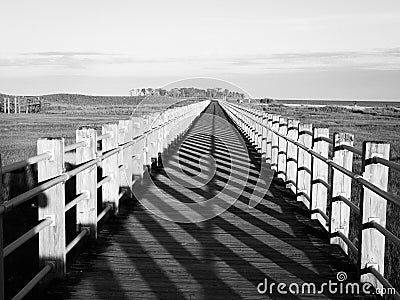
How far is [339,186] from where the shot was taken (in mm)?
6820

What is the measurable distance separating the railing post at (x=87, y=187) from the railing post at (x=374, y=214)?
2693mm

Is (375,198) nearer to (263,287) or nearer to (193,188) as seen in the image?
(263,287)

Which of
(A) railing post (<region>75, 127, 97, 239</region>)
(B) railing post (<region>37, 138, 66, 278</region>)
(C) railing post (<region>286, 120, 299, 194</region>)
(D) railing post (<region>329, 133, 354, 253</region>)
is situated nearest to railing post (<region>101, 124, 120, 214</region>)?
(A) railing post (<region>75, 127, 97, 239</region>)

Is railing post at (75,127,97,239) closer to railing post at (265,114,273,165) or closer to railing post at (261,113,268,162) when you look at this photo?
railing post at (265,114,273,165)

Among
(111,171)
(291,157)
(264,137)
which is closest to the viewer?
(111,171)

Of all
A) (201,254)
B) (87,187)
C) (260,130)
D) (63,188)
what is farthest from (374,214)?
(260,130)

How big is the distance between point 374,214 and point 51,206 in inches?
105

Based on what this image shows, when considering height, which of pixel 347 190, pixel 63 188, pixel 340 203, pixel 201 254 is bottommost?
pixel 201 254

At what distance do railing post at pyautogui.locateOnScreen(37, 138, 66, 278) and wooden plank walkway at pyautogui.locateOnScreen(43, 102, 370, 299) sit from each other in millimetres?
279

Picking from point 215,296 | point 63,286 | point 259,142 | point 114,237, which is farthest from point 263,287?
point 259,142

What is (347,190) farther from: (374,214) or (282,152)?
(282,152)

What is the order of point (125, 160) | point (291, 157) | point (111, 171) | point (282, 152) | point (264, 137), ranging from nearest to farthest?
point (111, 171)
point (125, 160)
point (291, 157)
point (282, 152)
point (264, 137)

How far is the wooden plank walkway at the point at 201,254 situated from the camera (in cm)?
524

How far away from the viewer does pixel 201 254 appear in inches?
251
